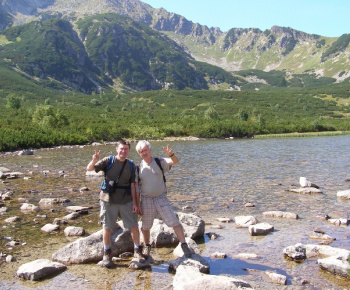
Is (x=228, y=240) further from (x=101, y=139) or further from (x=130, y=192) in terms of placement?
(x=101, y=139)

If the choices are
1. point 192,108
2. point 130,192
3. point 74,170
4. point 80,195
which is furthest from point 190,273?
point 192,108

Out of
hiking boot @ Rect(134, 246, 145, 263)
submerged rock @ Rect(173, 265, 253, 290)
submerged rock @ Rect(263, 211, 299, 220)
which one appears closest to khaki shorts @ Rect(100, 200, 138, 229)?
hiking boot @ Rect(134, 246, 145, 263)

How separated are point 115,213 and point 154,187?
3.99ft

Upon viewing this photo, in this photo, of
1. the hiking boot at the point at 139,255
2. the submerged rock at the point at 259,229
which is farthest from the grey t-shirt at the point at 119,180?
the submerged rock at the point at 259,229

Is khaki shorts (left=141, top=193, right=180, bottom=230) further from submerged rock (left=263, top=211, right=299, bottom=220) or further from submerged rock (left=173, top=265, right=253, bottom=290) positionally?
submerged rock (left=263, top=211, right=299, bottom=220)

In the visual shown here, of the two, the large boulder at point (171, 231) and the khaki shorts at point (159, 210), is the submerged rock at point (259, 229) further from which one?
the khaki shorts at point (159, 210)

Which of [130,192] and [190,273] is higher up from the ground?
[130,192]

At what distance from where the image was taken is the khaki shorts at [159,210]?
8.90 meters

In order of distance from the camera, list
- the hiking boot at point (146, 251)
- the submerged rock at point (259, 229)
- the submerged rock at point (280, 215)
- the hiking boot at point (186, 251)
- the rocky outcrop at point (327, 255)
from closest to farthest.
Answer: the rocky outcrop at point (327, 255) < the hiking boot at point (186, 251) < the hiking boot at point (146, 251) < the submerged rock at point (259, 229) < the submerged rock at point (280, 215)

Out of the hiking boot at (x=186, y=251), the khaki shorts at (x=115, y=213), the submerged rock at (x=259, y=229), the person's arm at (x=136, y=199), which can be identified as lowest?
the submerged rock at (x=259, y=229)

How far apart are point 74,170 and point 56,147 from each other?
1112 inches

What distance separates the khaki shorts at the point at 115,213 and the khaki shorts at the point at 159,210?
0.33m

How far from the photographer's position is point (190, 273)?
7.36 meters

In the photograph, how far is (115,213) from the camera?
8992 mm
